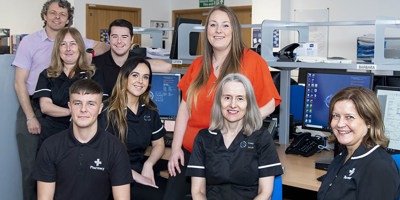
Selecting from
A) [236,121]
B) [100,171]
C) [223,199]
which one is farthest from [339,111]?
[100,171]

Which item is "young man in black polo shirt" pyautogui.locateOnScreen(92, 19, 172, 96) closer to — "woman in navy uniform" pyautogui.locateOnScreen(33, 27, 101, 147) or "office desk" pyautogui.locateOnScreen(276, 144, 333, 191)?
"woman in navy uniform" pyautogui.locateOnScreen(33, 27, 101, 147)

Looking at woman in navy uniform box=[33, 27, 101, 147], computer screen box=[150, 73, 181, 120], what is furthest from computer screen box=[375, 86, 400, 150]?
woman in navy uniform box=[33, 27, 101, 147]

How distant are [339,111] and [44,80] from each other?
1810 mm

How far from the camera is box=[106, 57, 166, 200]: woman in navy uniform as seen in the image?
9.16 ft

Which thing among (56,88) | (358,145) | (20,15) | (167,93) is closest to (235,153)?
(358,145)

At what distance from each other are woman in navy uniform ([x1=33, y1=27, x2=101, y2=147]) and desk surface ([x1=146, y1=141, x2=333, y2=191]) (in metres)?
0.58

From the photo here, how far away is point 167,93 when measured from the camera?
3678 mm

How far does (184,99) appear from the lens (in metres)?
2.66

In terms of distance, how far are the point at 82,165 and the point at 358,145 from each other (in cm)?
129

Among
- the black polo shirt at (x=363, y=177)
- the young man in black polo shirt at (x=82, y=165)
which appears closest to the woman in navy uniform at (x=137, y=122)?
the young man in black polo shirt at (x=82, y=165)

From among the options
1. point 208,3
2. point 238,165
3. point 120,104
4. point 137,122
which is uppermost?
point 208,3

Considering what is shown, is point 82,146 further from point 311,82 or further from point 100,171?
point 311,82

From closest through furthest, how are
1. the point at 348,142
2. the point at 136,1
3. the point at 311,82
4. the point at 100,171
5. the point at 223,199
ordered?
the point at 348,142, the point at 223,199, the point at 100,171, the point at 311,82, the point at 136,1

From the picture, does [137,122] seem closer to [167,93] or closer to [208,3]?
[167,93]
